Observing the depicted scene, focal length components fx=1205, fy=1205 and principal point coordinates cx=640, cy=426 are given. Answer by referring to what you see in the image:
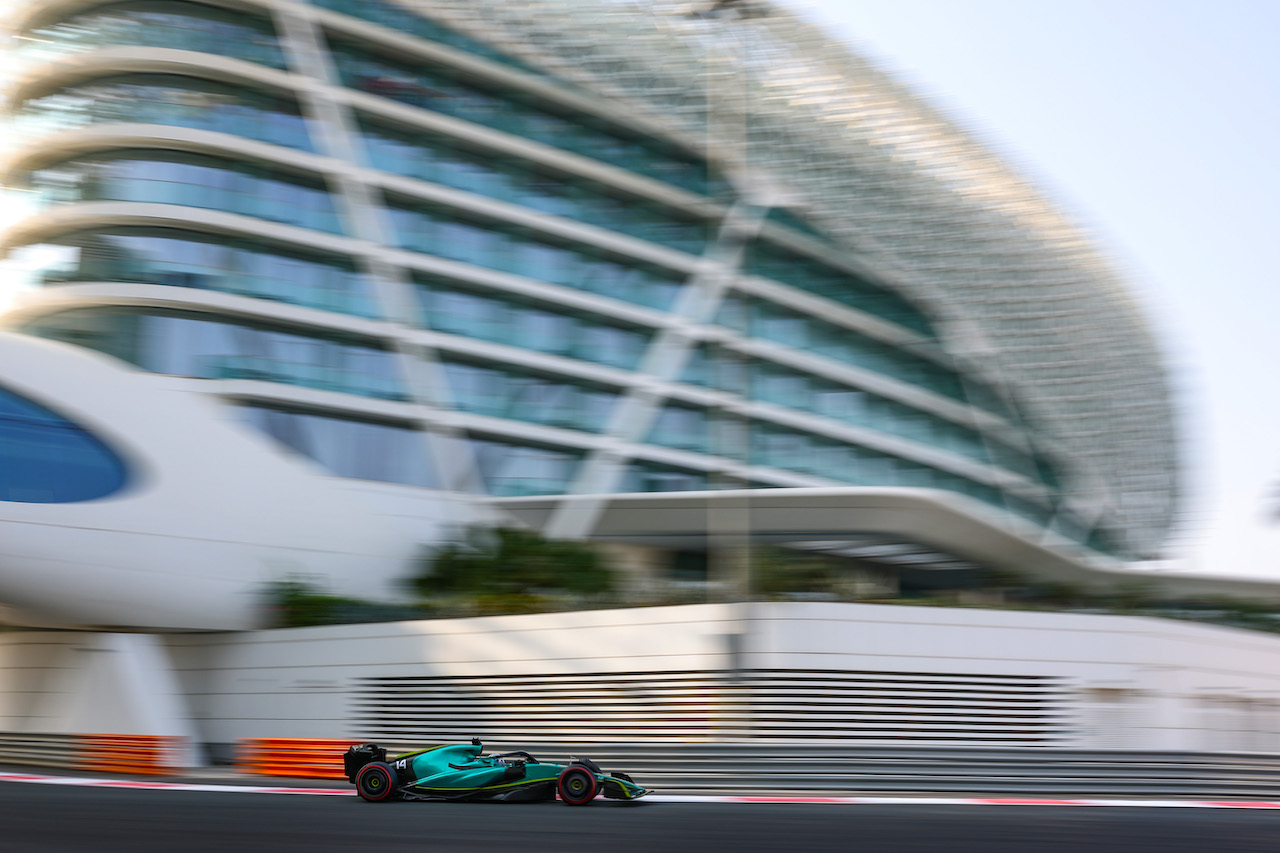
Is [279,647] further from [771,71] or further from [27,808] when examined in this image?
[771,71]

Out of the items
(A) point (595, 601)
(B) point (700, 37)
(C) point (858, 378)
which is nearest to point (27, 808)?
(A) point (595, 601)

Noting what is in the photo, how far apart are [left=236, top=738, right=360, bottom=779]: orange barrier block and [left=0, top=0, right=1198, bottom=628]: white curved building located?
566 centimetres

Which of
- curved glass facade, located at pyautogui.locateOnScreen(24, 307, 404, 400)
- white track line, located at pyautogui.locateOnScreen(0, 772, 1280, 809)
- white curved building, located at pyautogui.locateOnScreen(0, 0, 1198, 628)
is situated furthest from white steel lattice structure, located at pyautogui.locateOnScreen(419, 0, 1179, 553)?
white track line, located at pyautogui.locateOnScreen(0, 772, 1280, 809)

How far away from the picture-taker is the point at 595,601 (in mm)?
22938

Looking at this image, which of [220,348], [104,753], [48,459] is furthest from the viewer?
[220,348]

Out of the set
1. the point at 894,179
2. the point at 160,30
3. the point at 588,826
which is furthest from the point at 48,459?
the point at 894,179

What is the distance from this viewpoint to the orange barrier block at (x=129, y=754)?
20.4 metres

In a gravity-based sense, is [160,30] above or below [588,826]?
above

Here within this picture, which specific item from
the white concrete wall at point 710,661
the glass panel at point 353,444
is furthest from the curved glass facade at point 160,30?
the white concrete wall at point 710,661

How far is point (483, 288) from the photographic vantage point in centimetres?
3269

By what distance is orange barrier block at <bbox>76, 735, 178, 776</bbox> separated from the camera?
20.4m

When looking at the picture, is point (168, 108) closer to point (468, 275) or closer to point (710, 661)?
point (468, 275)

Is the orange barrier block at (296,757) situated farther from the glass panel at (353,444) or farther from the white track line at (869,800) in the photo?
the glass panel at (353,444)

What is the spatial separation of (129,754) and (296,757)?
428 cm
